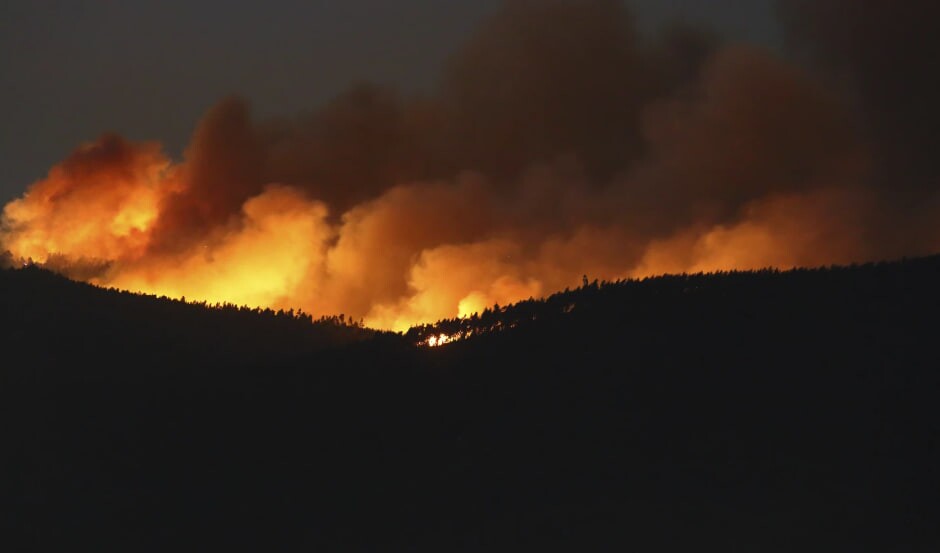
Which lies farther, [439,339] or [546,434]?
[439,339]

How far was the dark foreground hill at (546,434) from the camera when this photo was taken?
29062 millimetres

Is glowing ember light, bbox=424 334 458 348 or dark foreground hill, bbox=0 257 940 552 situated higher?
glowing ember light, bbox=424 334 458 348

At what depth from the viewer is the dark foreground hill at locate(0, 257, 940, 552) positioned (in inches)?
1144

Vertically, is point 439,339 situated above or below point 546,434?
above

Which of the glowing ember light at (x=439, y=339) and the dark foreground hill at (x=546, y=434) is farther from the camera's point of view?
the glowing ember light at (x=439, y=339)

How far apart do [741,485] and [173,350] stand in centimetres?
2490

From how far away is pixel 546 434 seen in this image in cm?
3400

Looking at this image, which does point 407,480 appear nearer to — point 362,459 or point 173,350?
point 362,459

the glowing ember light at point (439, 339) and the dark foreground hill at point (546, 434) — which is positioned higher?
the glowing ember light at point (439, 339)

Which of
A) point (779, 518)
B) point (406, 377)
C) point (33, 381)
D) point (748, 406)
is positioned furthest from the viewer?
point (33, 381)

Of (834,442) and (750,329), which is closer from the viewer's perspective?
(834,442)

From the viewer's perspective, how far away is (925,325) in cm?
3478

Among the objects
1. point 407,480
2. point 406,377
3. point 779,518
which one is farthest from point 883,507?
point 406,377

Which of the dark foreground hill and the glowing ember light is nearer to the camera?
the dark foreground hill
